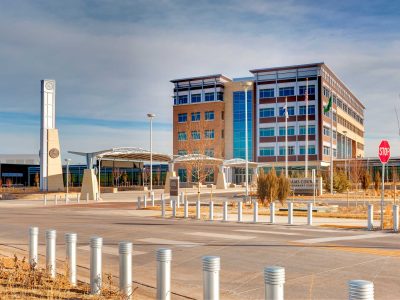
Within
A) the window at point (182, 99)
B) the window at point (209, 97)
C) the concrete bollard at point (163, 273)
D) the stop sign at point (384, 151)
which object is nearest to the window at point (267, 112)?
the window at point (209, 97)

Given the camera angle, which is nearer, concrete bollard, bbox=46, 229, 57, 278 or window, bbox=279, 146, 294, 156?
concrete bollard, bbox=46, 229, 57, 278

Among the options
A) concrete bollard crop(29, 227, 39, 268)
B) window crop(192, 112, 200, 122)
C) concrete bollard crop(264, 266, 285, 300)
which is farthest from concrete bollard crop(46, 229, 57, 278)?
window crop(192, 112, 200, 122)

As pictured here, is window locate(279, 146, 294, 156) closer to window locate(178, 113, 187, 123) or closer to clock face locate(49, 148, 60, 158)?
window locate(178, 113, 187, 123)

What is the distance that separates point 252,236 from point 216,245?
2.64 m

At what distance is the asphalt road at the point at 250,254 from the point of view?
30.2ft

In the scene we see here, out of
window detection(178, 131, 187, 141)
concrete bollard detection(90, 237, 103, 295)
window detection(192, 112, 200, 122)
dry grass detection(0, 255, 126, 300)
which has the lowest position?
dry grass detection(0, 255, 126, 300)

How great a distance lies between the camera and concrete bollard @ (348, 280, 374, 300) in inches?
180

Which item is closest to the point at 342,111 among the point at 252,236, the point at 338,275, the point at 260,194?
the point at 260,194

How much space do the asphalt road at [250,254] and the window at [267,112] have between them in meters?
72.2

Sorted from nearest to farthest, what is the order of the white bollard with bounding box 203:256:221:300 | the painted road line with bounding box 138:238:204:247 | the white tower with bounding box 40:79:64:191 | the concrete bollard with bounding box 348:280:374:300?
the concrete bollard with bounding box 348:280:374:300 < the white bollard with bounding box 203:256:221:300 < the painted road line with bounding box 138:238:204:247 < the white tower with bounding box 40:79:64:191

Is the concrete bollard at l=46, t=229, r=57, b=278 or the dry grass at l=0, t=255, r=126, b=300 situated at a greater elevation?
the concrete bollard at l=46, t=229, r=57, b=278

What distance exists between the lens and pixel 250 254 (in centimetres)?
1292

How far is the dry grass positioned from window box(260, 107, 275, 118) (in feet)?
277

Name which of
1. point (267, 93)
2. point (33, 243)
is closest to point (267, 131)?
point (267, 93)
